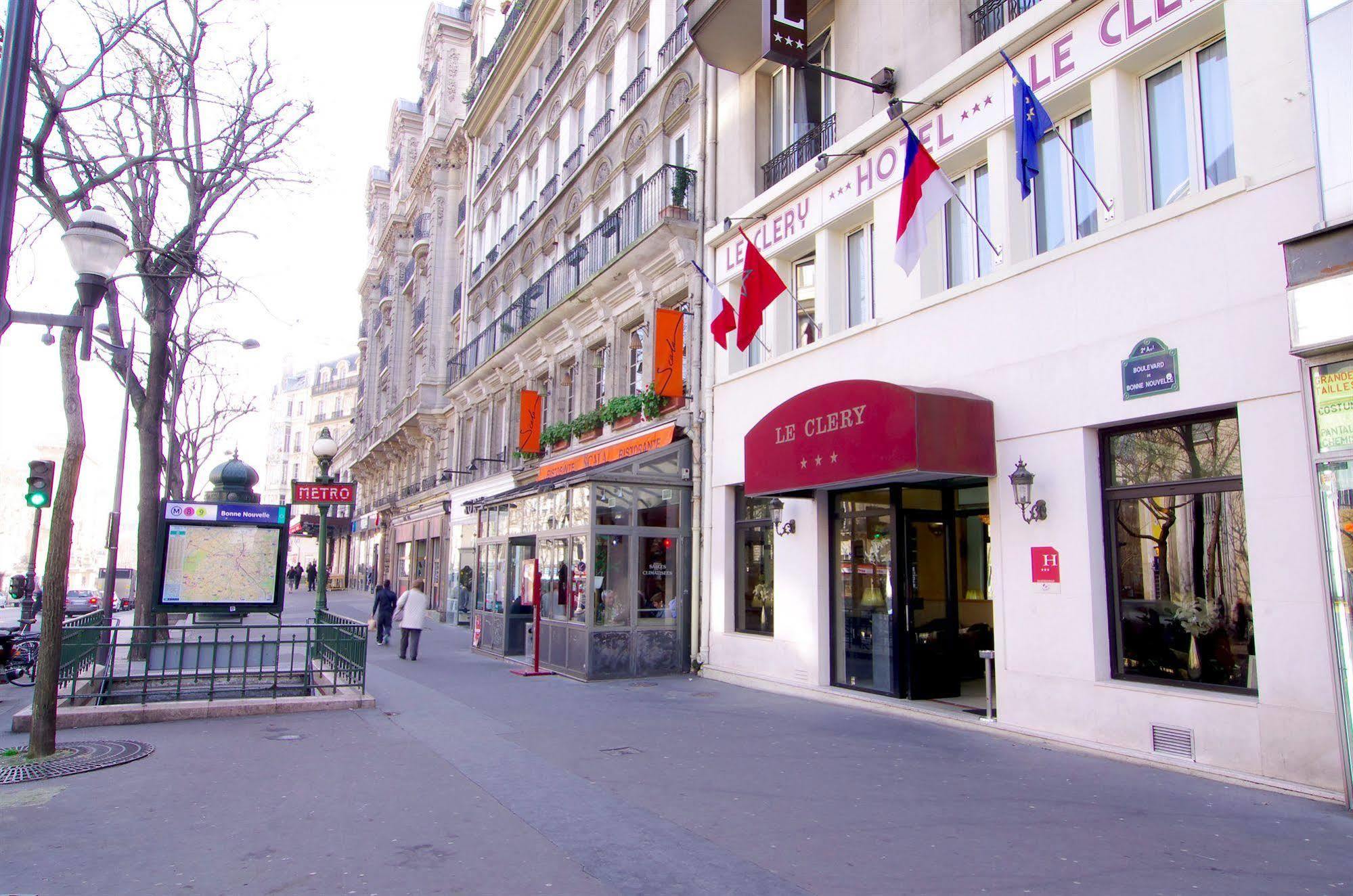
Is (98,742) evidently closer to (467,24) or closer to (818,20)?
(818,20)

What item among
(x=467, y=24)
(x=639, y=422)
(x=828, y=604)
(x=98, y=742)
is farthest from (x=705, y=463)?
(x=467, y=24)

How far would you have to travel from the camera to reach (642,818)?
21.3 ft

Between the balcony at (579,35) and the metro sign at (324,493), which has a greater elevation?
the balcony at (579,35)

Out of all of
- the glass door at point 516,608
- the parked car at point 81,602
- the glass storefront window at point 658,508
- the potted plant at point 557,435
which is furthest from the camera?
the parked car at point 81,602

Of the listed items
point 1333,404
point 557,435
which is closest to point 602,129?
point 557,435

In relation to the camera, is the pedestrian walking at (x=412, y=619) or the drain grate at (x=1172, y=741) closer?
the drain grate at (x=1172, y=741)

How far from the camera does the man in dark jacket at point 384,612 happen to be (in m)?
21.5

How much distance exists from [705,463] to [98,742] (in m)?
9.57

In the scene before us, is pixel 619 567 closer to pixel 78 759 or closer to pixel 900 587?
pixel 900 587

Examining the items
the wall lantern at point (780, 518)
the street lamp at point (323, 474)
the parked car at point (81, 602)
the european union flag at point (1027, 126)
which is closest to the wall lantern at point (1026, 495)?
the european union flag at point (1027, 126)

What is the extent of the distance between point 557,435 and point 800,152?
9533mm

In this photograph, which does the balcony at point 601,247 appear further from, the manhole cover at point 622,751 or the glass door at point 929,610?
the manhole cover at point 622,751

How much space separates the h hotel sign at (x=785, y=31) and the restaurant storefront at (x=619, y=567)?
6.49m

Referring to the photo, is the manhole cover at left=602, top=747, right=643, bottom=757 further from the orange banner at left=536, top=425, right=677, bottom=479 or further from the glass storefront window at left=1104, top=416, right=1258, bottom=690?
the orange banner at left=536, top=425, right=677, bottom=479
